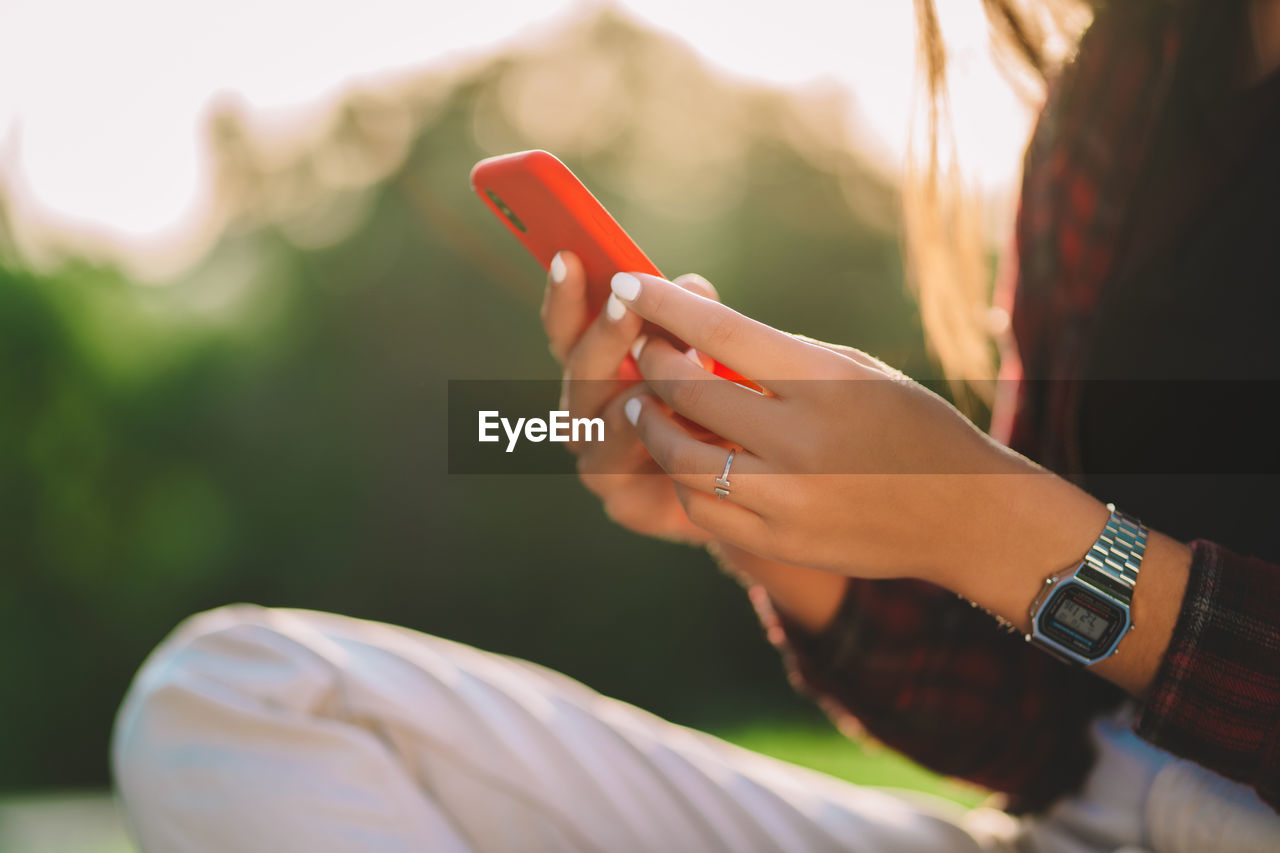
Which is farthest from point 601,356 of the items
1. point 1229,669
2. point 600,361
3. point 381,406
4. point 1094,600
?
point 381,406

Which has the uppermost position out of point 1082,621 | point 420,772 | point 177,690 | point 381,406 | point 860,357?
point 860,357

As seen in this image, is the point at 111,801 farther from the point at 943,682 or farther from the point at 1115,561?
the point at 1115,561

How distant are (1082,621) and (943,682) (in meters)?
0.38

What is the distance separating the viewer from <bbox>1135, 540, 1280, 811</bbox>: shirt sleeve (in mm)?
709

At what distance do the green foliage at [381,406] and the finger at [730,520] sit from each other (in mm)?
3527

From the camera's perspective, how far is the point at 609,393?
37.5 inches

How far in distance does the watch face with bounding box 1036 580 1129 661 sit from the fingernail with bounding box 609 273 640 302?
47 centimetres

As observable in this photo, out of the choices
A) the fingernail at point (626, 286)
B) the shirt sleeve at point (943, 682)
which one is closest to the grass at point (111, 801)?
the shirt sleeve at point (943, 682)

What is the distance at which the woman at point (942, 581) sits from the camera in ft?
2.35

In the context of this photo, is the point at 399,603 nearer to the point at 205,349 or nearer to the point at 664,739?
the point at 205,349

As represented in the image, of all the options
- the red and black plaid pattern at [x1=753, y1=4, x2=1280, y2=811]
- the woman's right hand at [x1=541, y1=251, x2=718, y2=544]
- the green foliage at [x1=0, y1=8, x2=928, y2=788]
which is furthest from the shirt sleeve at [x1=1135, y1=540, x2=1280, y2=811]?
the green foliage at [x1=0, y1=8, x2=928, y2=788]

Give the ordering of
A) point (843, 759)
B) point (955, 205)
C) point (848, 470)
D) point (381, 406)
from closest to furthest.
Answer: point (848, 470), point (955, 205), point (843, 759), point (381, 406)

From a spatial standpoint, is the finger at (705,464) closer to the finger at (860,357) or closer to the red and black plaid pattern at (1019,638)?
the finger at (860,357)

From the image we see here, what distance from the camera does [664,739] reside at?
3.18 ft
